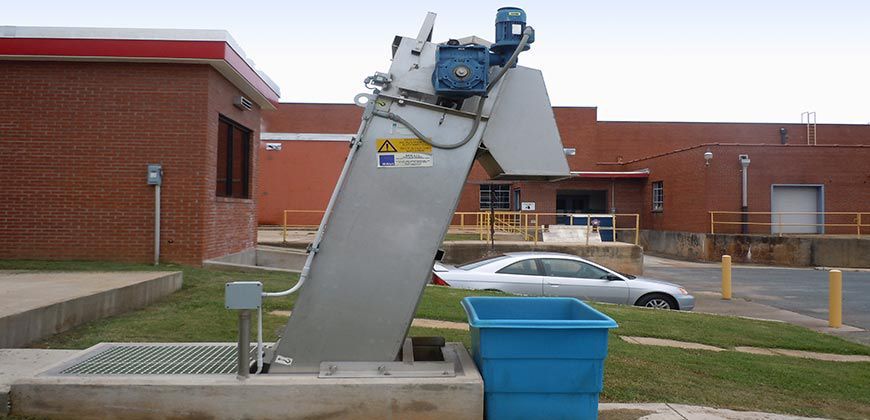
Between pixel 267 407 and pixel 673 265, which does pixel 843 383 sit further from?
pixel 673 265

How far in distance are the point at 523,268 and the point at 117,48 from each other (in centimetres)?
806

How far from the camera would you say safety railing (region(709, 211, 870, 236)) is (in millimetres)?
29297

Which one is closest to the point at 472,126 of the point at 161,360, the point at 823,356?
the point at 161,360

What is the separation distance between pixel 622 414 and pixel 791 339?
5773 millimetres

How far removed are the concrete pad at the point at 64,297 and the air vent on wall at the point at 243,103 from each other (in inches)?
189

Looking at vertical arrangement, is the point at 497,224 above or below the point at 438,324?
above

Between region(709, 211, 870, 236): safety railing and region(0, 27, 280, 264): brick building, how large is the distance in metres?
24.1

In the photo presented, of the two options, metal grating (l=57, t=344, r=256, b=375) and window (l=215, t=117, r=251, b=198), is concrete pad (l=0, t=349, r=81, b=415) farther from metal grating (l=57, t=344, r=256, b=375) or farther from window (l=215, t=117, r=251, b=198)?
window (l=215, t=117, r=251, b=198)

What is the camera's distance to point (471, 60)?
4.37 m

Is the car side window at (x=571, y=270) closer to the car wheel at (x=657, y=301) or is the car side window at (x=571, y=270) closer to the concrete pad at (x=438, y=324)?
the car wheel at (x=657, y=301)

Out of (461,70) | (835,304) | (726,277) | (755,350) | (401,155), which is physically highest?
(461,70)

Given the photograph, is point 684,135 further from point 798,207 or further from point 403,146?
point 403,146

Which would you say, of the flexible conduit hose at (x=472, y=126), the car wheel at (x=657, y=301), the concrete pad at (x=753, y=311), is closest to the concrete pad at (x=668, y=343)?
the car wheel at (x=657, y=301)

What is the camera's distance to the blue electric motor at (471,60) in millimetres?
4352
